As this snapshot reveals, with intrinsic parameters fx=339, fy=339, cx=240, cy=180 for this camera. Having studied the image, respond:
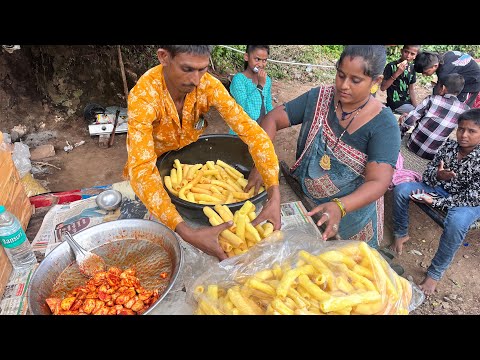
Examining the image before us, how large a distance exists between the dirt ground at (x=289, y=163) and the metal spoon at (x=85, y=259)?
322 centimetres

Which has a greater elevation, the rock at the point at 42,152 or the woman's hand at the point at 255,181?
the woman's hand at the point at 255,181

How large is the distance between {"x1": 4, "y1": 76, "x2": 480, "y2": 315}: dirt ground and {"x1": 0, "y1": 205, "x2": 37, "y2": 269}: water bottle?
308 cm

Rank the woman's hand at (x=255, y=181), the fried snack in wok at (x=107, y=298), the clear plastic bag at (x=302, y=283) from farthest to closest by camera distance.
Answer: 1. the woman's hand at (x=255, y=181)
2. the fried snack in wok at (x=107, y=298)
3. the clear plastic bag at (x=302, y=283)

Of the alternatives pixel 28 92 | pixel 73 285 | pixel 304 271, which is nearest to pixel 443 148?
pixel 304 271

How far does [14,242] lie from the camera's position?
199cm

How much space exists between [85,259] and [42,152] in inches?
172

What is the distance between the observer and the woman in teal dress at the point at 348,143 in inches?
82.4

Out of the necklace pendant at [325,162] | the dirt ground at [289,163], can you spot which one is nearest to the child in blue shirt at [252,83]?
the dirt ground at [289,163]

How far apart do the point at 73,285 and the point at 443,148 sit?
3.90 meters

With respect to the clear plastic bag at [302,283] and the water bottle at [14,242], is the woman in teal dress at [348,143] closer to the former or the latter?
the clear plastic bag at [302,283]

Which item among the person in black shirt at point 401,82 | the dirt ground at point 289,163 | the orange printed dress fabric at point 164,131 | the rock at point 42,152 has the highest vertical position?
the orange printed dress fabric at point 164,131

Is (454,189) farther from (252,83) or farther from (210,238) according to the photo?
(210,238)

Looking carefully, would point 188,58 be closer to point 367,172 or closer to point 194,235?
point 194,235

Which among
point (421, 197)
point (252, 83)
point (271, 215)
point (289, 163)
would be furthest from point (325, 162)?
point (289, 163)
